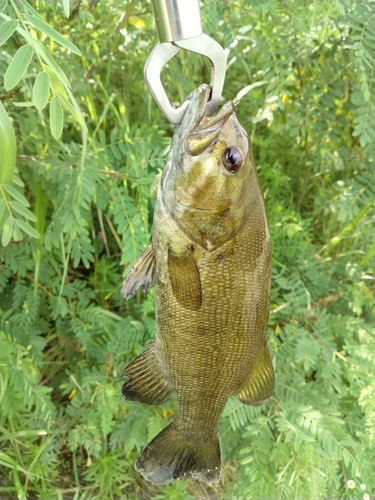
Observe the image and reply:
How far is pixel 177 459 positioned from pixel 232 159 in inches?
25.6

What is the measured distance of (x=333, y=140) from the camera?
5.78ft

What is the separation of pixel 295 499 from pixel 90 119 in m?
1.38

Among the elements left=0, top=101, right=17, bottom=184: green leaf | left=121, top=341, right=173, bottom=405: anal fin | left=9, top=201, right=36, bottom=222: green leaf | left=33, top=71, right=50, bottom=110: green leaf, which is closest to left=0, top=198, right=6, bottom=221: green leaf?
left=9, top=201, right=36, bottom=222: green leaf

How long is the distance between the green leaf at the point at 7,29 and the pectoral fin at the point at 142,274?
410mm

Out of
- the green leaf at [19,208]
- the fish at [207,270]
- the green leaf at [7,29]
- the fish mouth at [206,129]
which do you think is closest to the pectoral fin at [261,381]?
the fish at [207,270]

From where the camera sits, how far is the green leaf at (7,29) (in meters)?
0.73

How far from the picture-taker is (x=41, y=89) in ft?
2.49

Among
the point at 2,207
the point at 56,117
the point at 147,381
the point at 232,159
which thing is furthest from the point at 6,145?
the point at 147,381

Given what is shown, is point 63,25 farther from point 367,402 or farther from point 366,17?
point 367,402

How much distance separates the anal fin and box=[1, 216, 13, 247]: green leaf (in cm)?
36

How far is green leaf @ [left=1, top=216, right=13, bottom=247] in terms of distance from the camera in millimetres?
980

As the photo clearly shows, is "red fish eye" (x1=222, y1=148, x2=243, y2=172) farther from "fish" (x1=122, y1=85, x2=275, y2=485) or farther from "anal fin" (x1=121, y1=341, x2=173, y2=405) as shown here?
"anal fin" (x1=121, y1=341, x2=173, y2=405)

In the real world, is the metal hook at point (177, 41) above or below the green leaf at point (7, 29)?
below

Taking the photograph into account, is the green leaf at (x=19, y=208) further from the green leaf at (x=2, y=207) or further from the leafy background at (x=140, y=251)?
the leafy background at (x=140, y=251)
